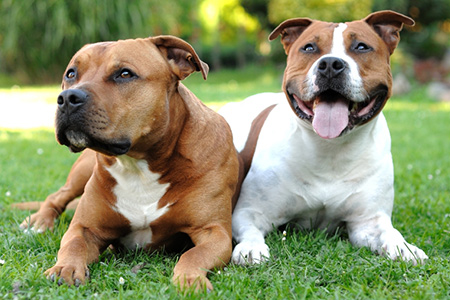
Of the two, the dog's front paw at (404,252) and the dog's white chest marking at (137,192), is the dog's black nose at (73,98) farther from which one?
the dog's front paw at (404,252)

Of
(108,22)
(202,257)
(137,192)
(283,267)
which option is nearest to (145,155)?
(137,192)

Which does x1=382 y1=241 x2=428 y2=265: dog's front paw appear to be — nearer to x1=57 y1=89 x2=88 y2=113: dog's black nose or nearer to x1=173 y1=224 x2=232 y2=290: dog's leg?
x1=173 y1=224 x2=232 y2=290: dog's leg

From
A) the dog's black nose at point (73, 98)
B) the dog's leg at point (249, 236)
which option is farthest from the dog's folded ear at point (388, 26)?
the dog's black nose at point (73, 98)

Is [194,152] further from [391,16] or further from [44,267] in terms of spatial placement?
[391,16]

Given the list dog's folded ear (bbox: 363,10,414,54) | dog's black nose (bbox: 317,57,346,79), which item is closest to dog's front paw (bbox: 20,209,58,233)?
dog's black nose (bbox: 317,57,346,79)

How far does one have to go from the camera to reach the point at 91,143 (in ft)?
10.2

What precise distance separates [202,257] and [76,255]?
0.71m

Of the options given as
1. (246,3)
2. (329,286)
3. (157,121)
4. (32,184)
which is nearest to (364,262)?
(329,286)

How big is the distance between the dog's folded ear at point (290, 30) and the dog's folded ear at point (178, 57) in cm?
96

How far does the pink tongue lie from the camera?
373 cm

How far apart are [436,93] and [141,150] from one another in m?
13.4

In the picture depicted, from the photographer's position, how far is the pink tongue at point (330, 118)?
373 cm

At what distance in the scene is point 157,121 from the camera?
3.31m

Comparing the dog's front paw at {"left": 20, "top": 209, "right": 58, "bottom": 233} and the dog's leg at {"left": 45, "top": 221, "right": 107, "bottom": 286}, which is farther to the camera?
the dog's front paw at {"left": 20, "top": 209, "right": 58, "bottom": 233}
